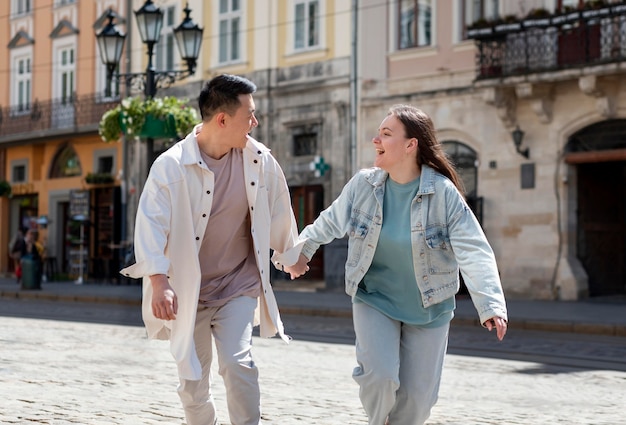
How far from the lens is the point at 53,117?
36719mm

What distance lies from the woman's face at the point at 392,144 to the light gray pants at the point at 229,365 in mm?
890

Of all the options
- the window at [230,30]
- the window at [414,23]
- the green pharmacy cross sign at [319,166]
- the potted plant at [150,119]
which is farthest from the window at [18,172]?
the potted plant at [150,119]

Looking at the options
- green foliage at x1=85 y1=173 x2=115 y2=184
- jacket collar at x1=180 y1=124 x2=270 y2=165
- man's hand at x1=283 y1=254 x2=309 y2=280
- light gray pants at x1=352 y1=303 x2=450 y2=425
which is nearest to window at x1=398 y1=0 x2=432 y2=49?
green foliage at x1=85 y1=173 x2=115 y2=184

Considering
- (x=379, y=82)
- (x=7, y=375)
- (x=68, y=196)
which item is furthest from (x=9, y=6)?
(x=7, y=375)

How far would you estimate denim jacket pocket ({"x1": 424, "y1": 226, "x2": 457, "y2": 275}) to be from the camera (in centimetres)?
518

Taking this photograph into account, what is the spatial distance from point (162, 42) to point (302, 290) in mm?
10116

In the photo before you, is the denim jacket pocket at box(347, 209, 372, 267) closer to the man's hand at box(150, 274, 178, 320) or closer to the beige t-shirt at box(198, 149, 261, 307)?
the beige t-shirt at box(198, 149, 261, 307)

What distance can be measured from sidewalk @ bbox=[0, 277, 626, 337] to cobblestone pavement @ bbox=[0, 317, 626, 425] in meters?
4.72

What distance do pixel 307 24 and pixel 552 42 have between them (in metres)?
8.16

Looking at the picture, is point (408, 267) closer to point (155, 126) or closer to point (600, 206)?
point (155, 126)

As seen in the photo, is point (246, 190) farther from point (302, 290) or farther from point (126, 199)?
point (126, 199)

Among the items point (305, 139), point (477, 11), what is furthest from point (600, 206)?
point (305, 139)

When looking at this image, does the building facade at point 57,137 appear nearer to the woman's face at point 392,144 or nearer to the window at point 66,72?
the window at point 66,72

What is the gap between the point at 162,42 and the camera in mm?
33812
